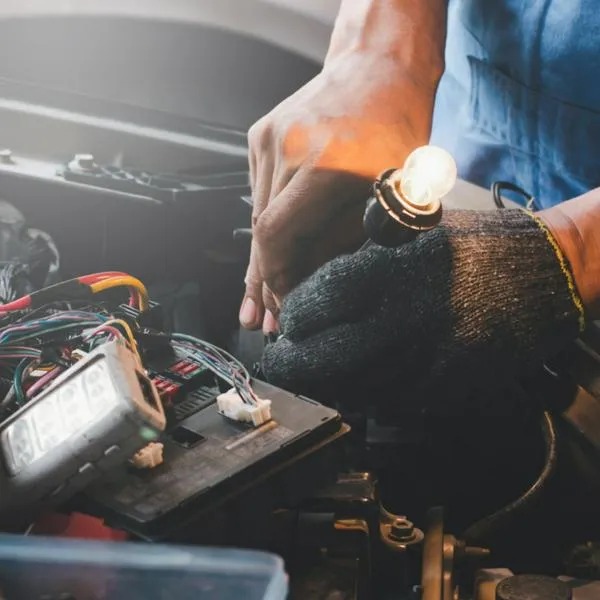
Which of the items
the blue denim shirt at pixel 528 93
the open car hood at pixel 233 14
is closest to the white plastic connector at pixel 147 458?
the blue denim shirt at pixel 528 93

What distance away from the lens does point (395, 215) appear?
24.2 inches

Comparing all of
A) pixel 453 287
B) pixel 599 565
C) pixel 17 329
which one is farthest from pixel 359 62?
pixel 599 565

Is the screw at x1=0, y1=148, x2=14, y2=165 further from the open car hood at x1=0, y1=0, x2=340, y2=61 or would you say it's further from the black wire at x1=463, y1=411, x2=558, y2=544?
the black wire at x1=463, y1=411, x2=558, y2=544

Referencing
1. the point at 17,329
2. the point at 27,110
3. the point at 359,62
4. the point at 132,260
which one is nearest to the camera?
the point at 17,329

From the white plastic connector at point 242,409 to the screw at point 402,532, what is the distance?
0.14 m

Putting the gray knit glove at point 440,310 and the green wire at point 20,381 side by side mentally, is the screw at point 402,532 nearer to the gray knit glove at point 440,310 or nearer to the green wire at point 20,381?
the gray knit glove at point 440,310

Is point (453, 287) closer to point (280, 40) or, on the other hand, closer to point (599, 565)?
point (599, 565)

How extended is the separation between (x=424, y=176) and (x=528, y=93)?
429 millimetres

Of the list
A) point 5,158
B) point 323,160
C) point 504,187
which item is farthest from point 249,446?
point 5,158

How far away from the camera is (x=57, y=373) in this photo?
26.5 inches

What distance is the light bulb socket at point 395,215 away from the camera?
2.02 ft

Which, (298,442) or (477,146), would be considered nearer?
(298,442)

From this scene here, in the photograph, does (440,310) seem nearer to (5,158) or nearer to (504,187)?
(504,187)

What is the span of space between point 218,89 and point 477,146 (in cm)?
48
